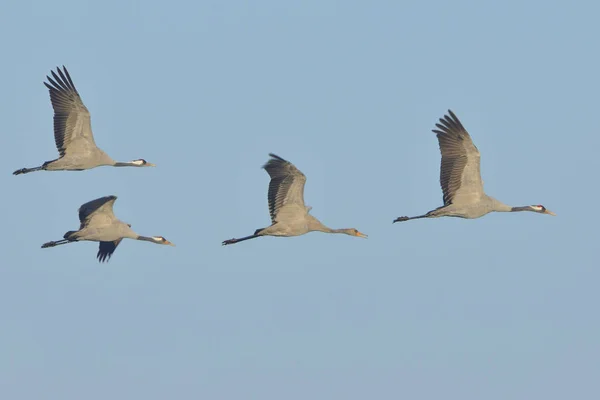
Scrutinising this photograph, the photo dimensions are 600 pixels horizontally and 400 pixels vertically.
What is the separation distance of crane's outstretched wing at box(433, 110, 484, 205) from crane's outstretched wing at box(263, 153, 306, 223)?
3.47 m

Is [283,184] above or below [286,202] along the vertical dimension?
above

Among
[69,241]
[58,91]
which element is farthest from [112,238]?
[58,91]

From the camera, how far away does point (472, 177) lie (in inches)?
1519

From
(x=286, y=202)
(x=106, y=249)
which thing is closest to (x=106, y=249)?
(x=106, y=249)

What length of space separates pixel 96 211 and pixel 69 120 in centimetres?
248

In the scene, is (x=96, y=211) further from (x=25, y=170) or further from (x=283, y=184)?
(x=283, y=184)

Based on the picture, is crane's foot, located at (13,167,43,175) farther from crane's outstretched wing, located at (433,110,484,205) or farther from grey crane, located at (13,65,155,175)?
crane's outstretched wing, located at (433,110,484,205)

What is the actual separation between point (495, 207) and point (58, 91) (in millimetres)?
11092

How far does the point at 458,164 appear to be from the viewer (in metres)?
38.5

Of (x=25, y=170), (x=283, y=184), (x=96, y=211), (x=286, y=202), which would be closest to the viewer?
(x=283, y=184)

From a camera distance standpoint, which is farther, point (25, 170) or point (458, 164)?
point (25, 170)

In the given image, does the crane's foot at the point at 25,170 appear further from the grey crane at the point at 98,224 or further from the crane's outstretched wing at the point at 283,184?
the crane's outstretched wing at the point at 283,184

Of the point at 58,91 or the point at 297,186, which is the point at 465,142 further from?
the point at 58,91

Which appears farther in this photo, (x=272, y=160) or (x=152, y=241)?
(x=152, y=241)
